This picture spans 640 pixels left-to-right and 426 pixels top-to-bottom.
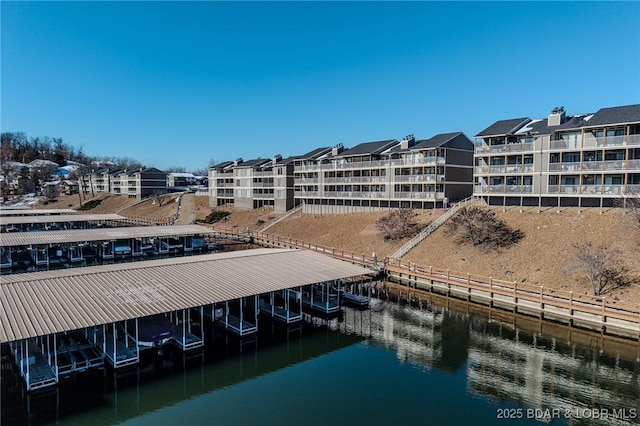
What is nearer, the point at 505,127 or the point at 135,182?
the point at 505,127

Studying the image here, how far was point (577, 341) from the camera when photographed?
22250 mm

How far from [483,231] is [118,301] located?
28.9 m

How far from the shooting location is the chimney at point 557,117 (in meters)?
39.8

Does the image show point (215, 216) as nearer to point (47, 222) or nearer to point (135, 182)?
point (47, 222)

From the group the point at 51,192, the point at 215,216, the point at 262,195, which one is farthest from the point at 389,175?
the point at 51,192

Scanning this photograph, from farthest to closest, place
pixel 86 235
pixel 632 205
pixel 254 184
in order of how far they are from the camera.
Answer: pixel 254 184 < pixel 86 235 < pixel 632 205

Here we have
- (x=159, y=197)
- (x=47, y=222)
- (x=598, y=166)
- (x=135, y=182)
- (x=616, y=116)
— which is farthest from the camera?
(x=135, y=182)

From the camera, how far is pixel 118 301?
18734 mm

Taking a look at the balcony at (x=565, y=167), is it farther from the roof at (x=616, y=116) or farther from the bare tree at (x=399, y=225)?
the bare tree at (x=399, y=225)

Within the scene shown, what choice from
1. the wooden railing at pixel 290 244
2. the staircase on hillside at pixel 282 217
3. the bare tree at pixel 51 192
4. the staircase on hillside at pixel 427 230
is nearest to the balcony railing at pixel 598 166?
the staircase on hillside at pixel 427 230

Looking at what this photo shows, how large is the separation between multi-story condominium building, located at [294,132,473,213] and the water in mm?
26362

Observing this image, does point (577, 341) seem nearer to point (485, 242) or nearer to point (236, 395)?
point (485, 242)

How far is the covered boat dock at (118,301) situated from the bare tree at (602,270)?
1531cm

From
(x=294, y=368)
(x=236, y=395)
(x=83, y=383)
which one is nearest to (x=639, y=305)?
(x=294, y=368)
